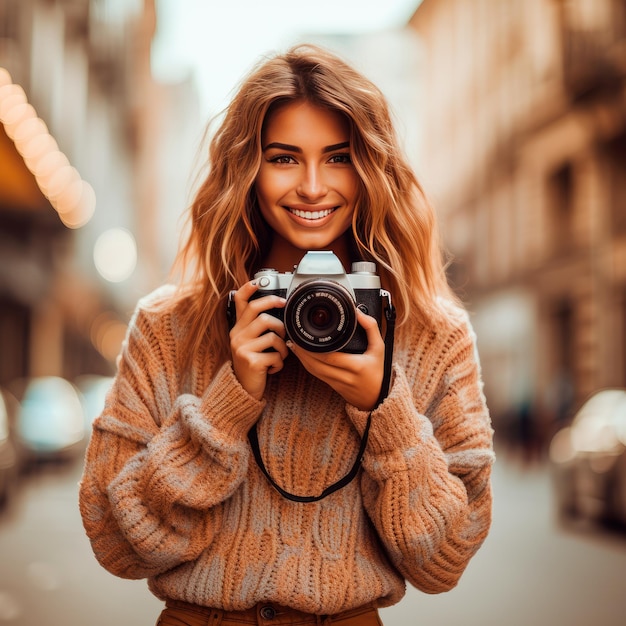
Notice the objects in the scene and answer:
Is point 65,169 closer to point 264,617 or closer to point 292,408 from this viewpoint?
point 292,408

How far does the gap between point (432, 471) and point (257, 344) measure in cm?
50

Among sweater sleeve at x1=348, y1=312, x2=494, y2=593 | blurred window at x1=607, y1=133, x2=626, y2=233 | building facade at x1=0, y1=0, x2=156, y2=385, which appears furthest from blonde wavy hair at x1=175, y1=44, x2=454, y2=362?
blurred window at x1=607, y1=133, x2=626, y2=233

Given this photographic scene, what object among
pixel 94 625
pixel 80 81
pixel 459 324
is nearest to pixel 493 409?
pixel 80 81

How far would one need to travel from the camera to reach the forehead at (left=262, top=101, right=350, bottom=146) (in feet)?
7.88

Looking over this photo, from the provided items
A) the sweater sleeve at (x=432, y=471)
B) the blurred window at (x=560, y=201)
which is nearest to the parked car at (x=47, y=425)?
the blurred window at (x=560, y=201)

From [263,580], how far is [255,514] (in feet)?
0.56

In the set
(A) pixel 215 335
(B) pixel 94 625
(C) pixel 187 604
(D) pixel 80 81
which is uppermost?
(D) pixel 80 81

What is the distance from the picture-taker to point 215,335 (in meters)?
2.47

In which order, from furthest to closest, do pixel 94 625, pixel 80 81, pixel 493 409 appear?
pixel 80 81
pixel 493 409
pixel 94 625

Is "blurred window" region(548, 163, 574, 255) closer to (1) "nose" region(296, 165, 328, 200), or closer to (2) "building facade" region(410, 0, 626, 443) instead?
(2) "building facade" region(410, 0, 626, 443)

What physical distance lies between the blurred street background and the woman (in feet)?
0.71

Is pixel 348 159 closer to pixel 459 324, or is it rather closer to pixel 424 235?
pixel 424 235

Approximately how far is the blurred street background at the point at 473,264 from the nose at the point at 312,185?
0.32m

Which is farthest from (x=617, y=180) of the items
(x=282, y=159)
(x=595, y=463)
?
(x=282, y=159)
